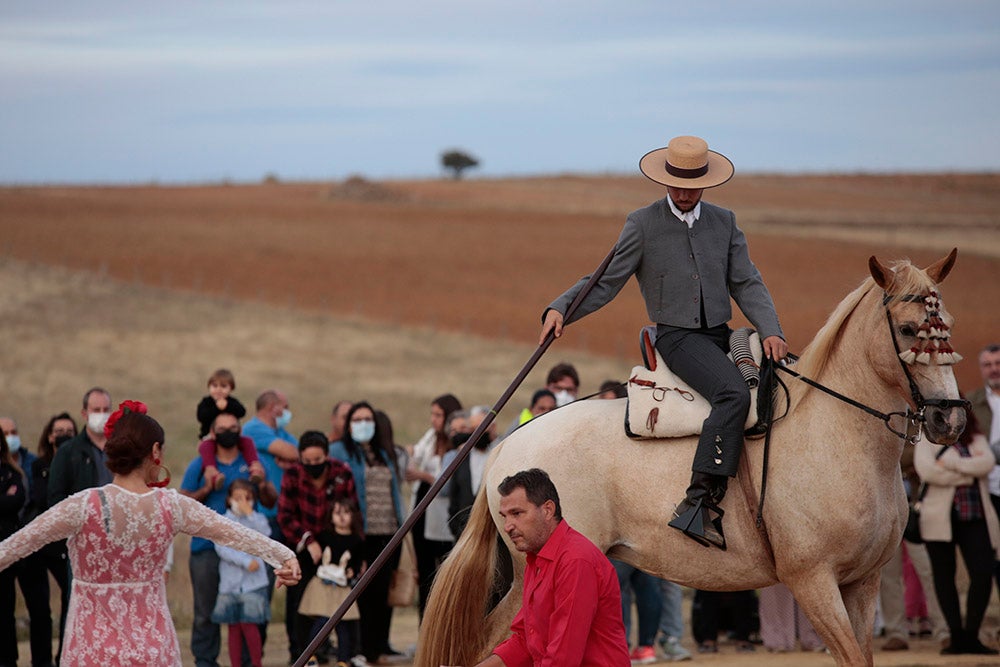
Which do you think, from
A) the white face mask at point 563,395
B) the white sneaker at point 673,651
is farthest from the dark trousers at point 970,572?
the white face mask at point 563,395

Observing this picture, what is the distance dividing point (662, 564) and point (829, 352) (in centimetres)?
150

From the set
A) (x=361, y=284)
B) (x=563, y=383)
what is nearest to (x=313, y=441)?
(x=563, y=383)

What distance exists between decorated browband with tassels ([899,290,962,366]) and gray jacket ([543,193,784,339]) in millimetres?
941

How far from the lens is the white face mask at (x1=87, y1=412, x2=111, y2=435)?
31.8 feet

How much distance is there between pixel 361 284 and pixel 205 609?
42.7 meters

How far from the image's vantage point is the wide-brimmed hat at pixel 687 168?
7285mm

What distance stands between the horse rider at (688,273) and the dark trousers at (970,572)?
14.9ft

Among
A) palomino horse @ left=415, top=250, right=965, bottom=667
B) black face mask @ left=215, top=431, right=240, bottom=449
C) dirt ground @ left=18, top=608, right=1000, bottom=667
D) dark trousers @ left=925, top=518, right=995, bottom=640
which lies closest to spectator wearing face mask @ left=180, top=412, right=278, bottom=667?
black face mask @ left=215, top=431, right=240, bottom=449

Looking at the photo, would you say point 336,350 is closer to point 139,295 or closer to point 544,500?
point 139,295

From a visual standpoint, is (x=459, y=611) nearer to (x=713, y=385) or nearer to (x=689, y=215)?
(x=713, y=385)

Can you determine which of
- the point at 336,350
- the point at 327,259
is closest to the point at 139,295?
the point at 336,350

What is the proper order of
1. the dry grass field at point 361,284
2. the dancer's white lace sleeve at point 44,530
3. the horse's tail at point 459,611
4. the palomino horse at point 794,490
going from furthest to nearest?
the dry grass field at point 361,284, the horse's tail at point 459,611, the palomino horse at point 794,490, the dancer's white lace sleeve at point 44,530

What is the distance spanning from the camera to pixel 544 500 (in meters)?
5.21

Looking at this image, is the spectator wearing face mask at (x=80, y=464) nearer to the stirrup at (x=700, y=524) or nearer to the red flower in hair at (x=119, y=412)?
the red flower in hair at (x=119, y=412)
